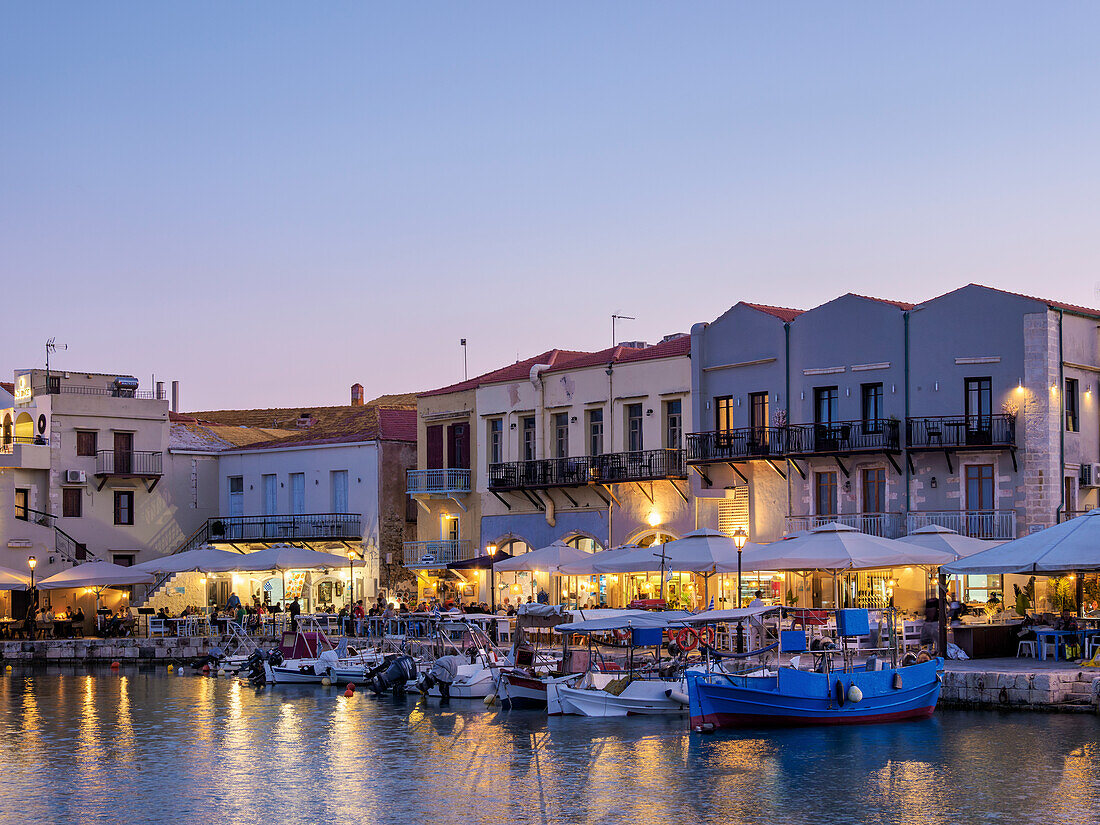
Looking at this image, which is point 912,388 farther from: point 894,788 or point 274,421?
point 274,421

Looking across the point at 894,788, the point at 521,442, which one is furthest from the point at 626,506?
the point at 894,788

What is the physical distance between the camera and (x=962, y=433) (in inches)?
1487

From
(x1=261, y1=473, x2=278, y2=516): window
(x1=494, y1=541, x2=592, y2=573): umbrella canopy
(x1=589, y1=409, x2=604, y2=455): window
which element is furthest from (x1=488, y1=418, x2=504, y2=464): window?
(x1=261, y1=473, x2=278, y2=516): window

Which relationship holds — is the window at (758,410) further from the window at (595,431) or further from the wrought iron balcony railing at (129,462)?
the wrought iron balcony railing at (129,462)

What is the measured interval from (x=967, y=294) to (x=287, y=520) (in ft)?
86.9

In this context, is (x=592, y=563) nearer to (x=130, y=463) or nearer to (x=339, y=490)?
(x=339, y=490)

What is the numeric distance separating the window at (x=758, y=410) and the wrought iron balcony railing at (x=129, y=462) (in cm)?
2368

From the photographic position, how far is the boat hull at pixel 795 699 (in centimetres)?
2533

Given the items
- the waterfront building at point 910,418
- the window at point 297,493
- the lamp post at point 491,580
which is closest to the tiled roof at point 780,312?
the waterfront building at point 910,418

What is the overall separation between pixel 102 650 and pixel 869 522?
867 inches

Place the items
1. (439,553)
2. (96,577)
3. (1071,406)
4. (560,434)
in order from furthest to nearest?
(439,553) < (560,434) < (96,577) < (1071,406)

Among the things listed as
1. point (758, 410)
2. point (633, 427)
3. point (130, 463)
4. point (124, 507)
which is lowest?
point (124, 507)

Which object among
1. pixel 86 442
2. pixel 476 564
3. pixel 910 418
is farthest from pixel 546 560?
pixel 86 442

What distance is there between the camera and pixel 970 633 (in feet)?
101
